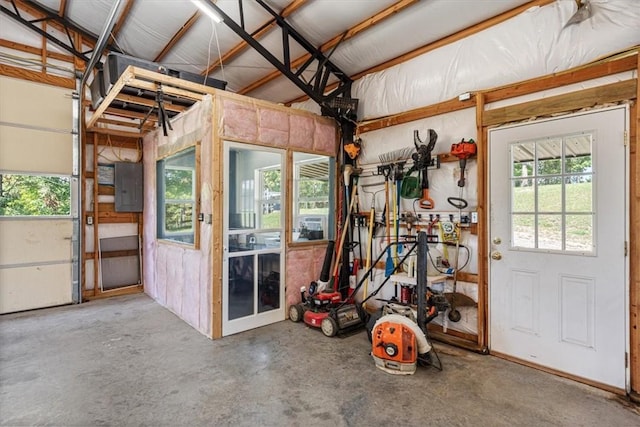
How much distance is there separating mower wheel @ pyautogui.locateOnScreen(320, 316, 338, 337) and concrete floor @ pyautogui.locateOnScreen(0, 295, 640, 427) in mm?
78

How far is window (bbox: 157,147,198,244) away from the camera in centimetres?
417

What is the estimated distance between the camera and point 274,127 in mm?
4062

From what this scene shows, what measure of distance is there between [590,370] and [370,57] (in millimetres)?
3970

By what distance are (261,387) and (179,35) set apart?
4.70 meters

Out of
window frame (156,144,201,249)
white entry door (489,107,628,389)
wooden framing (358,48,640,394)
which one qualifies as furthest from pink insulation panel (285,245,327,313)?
white entry door (489,107,628,389)

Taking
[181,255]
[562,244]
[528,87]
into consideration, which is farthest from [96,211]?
[562,244]

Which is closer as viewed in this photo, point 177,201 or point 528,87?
point 528,87

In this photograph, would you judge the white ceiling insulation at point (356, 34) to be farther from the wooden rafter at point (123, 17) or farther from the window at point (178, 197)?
the window at point (178, 197)

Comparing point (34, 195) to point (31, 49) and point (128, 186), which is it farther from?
point (31, 49)

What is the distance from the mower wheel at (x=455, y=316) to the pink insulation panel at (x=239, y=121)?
2.96 meters

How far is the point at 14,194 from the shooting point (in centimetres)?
466

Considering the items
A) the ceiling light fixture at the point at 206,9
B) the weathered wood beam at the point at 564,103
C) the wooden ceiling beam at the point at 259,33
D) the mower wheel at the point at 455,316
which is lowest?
the mower wheel at the point at 455,316

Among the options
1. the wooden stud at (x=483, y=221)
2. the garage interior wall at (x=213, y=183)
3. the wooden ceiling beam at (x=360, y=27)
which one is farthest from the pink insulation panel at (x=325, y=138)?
A: the wooden stud at (x=483, y=221)

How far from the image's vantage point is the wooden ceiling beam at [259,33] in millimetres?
3660
